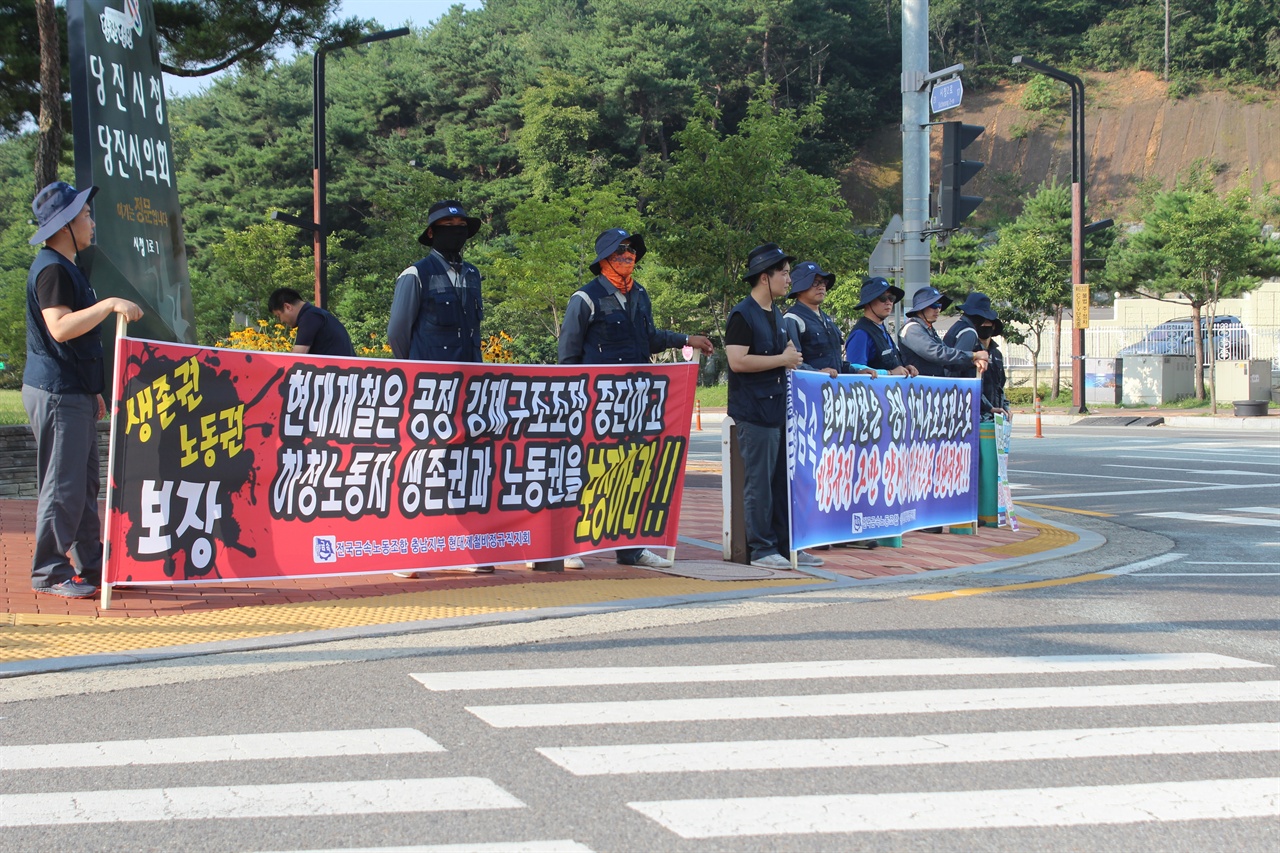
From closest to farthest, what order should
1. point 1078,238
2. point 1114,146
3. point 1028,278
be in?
point 1078,238, point 1028,278, point 1114,146

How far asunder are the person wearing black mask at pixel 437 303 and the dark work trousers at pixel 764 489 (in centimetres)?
181

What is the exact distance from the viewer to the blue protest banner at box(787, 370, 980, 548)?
7.88 metres

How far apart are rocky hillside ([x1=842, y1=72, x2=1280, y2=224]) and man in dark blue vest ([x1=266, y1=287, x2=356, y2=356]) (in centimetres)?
7634

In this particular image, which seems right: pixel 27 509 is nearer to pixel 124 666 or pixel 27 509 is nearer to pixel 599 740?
pixel 124 666

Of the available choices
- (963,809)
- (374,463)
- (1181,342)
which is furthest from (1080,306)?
(963,809)

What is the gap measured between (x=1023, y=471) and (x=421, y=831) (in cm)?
1432

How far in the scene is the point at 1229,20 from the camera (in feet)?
287

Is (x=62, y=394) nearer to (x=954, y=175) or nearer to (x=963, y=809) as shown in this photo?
(x=963, y=809)

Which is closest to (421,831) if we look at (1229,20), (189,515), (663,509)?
(189,515)

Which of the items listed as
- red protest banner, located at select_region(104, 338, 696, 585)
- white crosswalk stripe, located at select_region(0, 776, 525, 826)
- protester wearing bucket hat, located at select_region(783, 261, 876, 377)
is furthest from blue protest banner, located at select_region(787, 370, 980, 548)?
white crosswalk stripe, located at select_region(0, 776, 525, 826)

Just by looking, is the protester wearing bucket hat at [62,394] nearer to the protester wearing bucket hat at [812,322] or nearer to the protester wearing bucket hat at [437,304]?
the protester wearing bucket hat at [437,304]

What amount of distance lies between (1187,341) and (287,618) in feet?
136

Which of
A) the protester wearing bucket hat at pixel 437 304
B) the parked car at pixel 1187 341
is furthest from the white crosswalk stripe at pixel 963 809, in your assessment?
the parked car at pixel 1187 341

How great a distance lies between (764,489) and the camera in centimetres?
773
